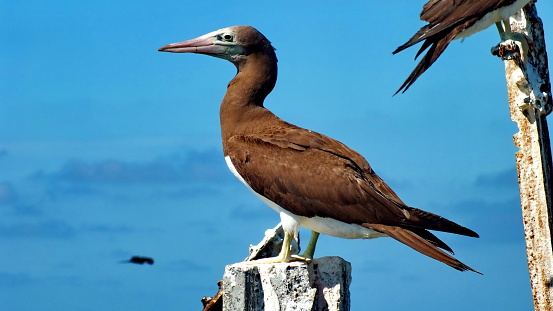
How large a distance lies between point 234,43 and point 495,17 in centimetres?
286

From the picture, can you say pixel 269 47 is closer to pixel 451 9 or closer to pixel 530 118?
pixel 451 9

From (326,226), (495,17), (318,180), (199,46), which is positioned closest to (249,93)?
(199,46)

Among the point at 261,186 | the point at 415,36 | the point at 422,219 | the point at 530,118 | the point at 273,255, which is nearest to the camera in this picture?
the point at 422,219

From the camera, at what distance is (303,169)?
709 cm

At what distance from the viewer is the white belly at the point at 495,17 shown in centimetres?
878

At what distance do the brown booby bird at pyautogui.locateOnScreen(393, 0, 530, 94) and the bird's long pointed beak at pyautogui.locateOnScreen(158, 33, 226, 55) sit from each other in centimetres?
189

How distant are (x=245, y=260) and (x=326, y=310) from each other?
3.88ft

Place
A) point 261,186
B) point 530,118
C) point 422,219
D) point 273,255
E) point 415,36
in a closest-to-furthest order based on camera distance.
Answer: point 422,219 → point 261,186 → point 273,255 → point 415,36 → point 530,118

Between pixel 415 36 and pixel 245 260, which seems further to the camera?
pixel 415 36

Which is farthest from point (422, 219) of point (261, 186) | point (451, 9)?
point (451, 9)

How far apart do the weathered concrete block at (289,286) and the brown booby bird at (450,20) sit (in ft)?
8.02

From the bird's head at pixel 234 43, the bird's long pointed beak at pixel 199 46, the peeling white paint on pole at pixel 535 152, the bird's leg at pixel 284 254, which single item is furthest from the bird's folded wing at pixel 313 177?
the peeling white paint on pole at pixel 535 152

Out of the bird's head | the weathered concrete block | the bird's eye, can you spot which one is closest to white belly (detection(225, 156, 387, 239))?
the weathered concrete block

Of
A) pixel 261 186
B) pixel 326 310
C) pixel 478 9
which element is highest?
pixel 478 9
